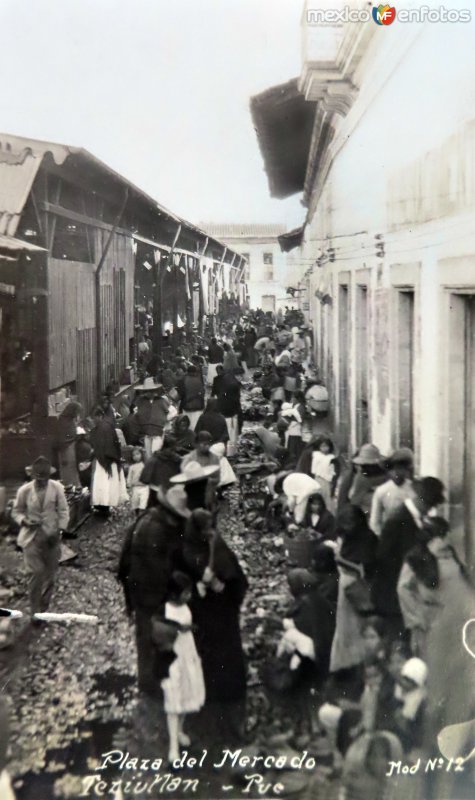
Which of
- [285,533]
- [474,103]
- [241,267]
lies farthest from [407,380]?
[241,267]

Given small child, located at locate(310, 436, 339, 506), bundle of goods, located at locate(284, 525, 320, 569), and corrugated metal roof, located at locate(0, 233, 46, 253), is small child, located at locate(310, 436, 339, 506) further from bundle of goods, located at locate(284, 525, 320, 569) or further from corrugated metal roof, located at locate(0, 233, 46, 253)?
corrugated metal roof, located at locate(0, 233, 46, 253)

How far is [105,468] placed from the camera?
4.75 meters

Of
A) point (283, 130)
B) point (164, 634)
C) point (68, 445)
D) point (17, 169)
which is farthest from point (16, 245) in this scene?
point (283, 130)

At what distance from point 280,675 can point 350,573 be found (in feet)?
2.30

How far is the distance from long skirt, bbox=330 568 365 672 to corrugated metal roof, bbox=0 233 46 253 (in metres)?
2.70

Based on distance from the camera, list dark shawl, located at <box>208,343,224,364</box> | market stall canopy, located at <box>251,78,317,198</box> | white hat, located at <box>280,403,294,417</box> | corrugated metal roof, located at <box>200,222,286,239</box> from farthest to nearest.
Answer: corrugated metal roof, located at <box>200,222,286,239</box> → dark shawl, located at <box>208,343,224,364</box> → white hat, located at <box>280,403,294,417</box> → market stall canopy, located at <box>251,78,317,198</box>

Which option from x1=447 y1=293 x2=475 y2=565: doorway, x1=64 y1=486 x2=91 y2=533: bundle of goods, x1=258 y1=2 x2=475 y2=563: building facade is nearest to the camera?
x1=258 y1=2 x2=475 y2=563: building facade

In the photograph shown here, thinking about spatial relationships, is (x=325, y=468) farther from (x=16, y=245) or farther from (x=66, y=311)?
(x=16, y=245)

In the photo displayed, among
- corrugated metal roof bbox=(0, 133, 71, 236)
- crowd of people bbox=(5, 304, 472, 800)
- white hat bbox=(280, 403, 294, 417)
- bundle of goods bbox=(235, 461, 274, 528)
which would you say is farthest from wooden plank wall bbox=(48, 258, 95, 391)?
white hat bbox=(280, 403, 294, 417)

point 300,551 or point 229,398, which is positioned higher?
point 229,398

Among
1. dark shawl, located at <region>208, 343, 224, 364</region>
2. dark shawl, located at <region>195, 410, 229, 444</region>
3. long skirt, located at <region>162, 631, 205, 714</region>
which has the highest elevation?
dark shawl, located at <region>208, 343, 224, 364</region>

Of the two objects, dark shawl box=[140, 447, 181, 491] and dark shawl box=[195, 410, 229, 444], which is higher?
dark shawl box=[195, 410, 229, 444]

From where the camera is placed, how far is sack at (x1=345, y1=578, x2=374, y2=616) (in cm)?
446

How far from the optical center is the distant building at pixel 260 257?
20.3 feet
